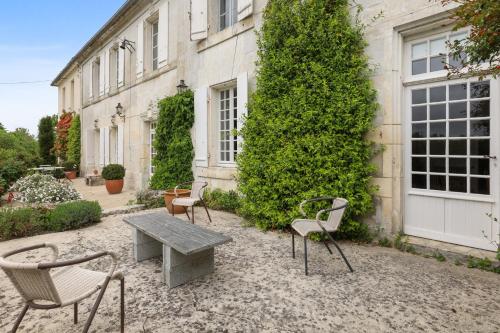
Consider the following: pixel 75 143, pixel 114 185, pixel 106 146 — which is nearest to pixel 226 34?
pixel 114 185

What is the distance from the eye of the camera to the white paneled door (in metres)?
3.32

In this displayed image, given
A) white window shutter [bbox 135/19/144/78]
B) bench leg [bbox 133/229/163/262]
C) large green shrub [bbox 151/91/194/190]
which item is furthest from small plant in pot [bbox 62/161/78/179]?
bench leg [bbox 133/229/163/262]

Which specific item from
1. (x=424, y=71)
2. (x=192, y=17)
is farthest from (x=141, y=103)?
(x=424, y=71)

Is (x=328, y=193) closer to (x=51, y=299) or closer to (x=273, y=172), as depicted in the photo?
(x=273, y=172)

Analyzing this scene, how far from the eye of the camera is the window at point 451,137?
338cm

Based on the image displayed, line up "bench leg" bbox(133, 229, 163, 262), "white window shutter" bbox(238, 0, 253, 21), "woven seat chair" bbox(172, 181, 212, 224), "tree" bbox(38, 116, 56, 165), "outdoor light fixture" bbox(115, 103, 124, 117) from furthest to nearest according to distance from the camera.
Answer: "tree" bbox(38, 116, 56, 165), "outdoor light fixture" bbox(115, 103, 124, 117), "white window shutter" bbox(238, 0, 253, 21), "woven seat chair" bbox(172, 181, 212, 224), "bench leg" bbox(133, 229, 163, 262)

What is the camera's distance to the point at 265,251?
370cm

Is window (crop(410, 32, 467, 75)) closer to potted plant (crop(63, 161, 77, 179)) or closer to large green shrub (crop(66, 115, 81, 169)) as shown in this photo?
potted plant (crop(63, 161, 77, 179))

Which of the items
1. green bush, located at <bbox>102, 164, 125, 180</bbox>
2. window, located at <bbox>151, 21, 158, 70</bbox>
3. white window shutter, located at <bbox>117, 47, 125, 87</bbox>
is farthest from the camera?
white window shutter, located at <bbox>117, 47, 125, 87</bbox>

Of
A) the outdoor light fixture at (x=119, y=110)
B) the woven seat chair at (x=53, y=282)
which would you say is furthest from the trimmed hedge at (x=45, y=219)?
the outdoor light fixture at (x=119, y=110)

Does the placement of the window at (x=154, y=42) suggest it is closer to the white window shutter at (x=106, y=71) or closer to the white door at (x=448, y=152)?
the white window shutter at (x=106, y=71)

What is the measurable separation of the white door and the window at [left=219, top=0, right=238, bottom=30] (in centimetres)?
426

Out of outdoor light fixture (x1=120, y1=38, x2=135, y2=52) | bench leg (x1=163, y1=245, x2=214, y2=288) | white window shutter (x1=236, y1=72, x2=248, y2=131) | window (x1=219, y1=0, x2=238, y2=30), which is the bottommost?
bench leg (x1=163, y1=245, x2=214, y2=288)

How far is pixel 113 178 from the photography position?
351 inches
